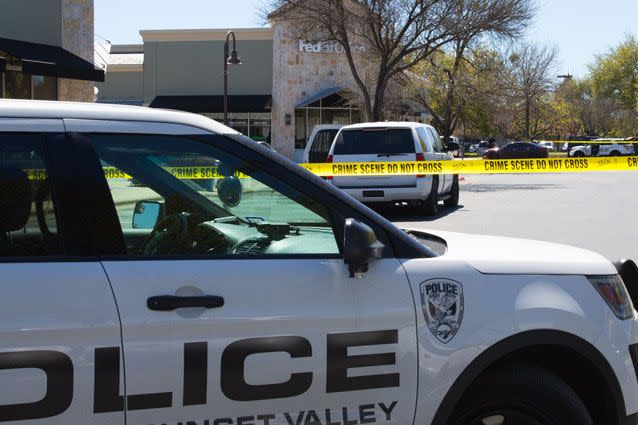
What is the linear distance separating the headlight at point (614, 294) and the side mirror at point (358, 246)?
0.99 m

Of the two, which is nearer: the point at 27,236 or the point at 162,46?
the point at 27,236

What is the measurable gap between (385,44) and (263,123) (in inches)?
630

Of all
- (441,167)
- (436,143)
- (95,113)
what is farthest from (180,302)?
(436,143)

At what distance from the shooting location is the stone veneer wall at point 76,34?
906 inches

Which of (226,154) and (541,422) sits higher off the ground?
(226,154)

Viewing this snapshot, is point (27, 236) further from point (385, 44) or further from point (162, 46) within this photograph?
point (162, 46)

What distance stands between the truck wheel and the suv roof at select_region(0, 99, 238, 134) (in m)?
1.34

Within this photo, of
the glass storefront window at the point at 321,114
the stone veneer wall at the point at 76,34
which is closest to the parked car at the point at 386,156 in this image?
the stone veneer wall at the point at 76,34

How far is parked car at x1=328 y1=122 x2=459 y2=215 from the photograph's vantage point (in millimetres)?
Result: 15758

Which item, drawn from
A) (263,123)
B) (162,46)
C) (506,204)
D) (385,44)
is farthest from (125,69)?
(506,204)

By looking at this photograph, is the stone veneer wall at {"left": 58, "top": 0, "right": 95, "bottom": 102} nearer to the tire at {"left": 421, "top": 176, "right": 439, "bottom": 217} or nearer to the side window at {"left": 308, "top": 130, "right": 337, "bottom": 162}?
the side window at {"left": 308, "top": 130, "right": 337, "bottom": 162}

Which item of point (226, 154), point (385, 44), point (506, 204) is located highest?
point (385, 44)

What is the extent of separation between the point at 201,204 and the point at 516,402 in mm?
1437

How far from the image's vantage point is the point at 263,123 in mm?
47125
